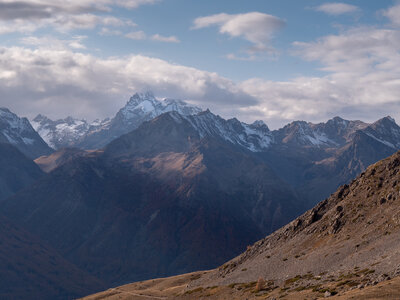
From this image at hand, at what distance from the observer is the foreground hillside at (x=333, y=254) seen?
386 ft

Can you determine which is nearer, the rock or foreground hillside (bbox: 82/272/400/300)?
foreground hillside (bbox: 82/272/400/300)

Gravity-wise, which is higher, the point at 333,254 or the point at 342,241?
the point at 342,241

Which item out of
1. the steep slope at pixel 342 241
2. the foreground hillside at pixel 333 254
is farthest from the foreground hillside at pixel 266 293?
the steep slope at pixel 342 241

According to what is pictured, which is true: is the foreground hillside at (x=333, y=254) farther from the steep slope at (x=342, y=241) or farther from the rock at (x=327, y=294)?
the rock at (x=327, y=294)

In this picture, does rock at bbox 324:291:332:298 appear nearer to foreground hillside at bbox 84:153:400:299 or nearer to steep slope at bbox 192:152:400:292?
foreground hillside at bbox 84:153:400:299

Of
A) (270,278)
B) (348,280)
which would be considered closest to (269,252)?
(270,278)

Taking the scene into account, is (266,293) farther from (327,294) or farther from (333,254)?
(327,294)

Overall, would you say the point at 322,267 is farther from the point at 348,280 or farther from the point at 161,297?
the point at 161,297

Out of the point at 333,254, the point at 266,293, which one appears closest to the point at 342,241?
the point at 333,254

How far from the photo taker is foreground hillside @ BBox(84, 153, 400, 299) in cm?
11762

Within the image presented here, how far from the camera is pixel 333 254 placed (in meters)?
145

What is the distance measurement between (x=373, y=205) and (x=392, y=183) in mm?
8931

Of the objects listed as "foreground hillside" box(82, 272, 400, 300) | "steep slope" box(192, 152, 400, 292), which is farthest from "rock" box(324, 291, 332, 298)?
"steep slope" box(192, 152, 400, 292)

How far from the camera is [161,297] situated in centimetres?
18488
